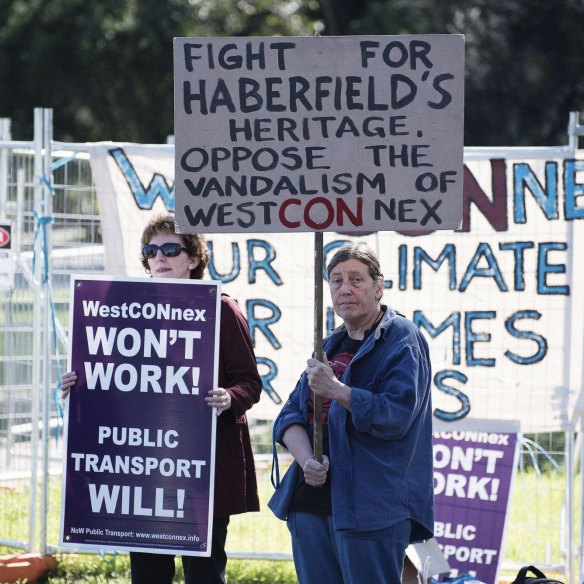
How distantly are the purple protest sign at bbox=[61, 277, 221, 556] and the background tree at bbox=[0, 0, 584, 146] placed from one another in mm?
26987

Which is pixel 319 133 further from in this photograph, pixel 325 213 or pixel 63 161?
pixel 63 161

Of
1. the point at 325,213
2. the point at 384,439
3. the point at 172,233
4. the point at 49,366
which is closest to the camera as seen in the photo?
the point at 384,439

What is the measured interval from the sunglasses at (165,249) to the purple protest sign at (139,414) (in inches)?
4.5

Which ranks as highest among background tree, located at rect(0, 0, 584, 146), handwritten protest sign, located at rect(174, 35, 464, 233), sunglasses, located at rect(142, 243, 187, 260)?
background tree, located at rect(0, 0, 584, 146)

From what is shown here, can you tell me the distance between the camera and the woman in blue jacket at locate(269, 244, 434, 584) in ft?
14.3

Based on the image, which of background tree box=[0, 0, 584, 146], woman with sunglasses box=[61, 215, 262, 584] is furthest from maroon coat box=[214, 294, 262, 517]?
background tree box=[0, 0, 584, 146]

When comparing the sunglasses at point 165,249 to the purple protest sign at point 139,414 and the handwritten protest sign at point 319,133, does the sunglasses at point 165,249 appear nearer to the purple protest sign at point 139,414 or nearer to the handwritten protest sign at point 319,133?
the purple protest sign at point 139,414

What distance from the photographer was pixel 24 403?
7.39 meters

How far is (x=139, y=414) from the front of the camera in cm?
511

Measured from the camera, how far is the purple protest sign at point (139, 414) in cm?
502

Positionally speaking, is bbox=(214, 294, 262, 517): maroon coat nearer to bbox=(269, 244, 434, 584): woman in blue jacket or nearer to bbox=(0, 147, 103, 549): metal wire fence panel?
bbox=(269, 244, 434, 584): woman in blue jacket

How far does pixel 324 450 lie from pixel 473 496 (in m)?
2.28

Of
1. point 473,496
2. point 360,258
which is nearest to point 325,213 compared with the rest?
point 360,258

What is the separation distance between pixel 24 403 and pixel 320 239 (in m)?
3.39
